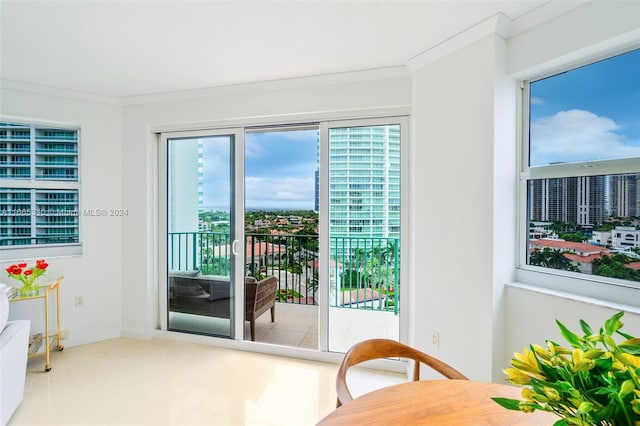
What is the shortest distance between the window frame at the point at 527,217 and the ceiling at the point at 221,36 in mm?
432

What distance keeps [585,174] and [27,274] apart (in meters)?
4.07

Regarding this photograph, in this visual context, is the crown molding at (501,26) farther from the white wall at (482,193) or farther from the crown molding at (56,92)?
the crown molding at (56,92)

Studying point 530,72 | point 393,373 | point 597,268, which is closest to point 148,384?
point 393,373

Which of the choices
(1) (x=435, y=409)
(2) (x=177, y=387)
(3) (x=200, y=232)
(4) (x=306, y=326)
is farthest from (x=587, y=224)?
(3) (x=200, y=232)

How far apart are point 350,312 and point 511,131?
6.50 feet

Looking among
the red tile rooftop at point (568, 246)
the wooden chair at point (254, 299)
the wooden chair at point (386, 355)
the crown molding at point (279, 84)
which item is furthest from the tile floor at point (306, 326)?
the crown molding at point (279, 84)

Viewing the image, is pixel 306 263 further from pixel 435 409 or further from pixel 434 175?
pixel 435 409

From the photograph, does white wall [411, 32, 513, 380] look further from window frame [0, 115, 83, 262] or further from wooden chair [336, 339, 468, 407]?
window frame [0, 115, 83, 262]

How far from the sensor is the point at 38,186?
9.89 ft

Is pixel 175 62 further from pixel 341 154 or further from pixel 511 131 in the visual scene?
pixel 511 131

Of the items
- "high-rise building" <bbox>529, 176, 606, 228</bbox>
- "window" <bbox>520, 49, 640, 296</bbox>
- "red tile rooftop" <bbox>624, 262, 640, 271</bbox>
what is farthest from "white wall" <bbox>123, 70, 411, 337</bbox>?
"red tile rooftop" <bbox>624, 262, 640, 271</bbox>

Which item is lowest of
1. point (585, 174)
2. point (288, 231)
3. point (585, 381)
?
point (585, 381)

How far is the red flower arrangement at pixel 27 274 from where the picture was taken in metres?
2.57

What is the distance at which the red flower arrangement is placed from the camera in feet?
8.42
